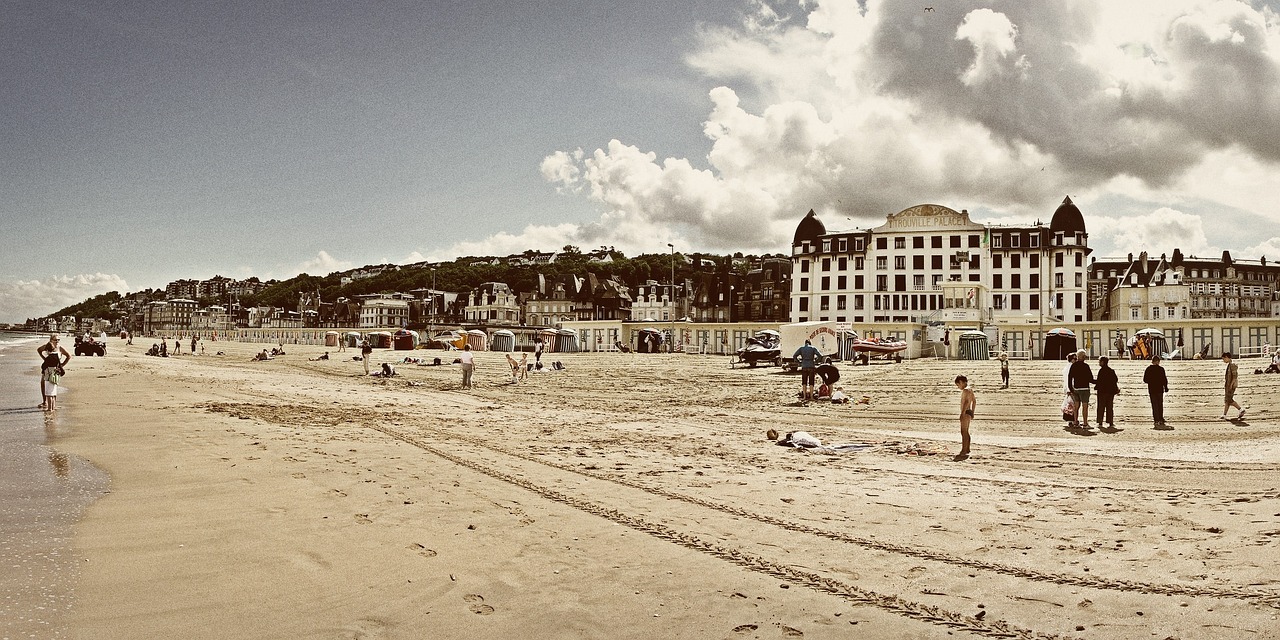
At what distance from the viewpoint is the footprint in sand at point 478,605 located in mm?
5176

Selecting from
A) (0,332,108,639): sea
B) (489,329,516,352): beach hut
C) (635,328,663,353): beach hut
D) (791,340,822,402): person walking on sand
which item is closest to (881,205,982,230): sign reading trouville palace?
(635,328,663,353): beach hut

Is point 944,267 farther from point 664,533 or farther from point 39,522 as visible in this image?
point 39,522

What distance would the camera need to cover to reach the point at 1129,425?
17.1 m

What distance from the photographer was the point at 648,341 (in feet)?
210

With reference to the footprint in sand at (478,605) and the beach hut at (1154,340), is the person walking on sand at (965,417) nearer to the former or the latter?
the footprint in sand at (478,605)

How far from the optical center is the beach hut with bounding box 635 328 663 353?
6375 cm

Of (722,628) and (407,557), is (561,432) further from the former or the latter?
(722,628)

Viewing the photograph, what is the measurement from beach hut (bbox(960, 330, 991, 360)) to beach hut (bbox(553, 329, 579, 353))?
3522 centimetres

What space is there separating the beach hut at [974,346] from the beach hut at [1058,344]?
3.91 metres

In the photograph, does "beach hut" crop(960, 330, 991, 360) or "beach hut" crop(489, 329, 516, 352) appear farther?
"beach hut" crop(489, 329, 516, 352)

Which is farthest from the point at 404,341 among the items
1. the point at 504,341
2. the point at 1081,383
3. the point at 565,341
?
the point at 1081,383

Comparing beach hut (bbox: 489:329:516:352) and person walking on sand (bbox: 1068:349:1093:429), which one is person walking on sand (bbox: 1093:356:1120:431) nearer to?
person walking on sand (bbox: 1068:349:1093:429)

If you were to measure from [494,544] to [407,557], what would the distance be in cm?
79

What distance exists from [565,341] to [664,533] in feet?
209
